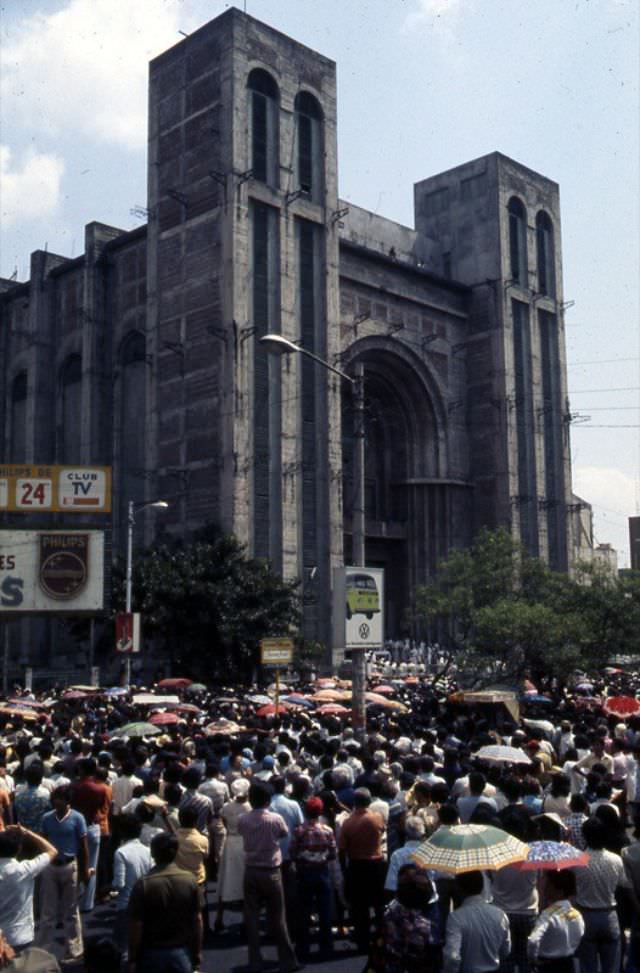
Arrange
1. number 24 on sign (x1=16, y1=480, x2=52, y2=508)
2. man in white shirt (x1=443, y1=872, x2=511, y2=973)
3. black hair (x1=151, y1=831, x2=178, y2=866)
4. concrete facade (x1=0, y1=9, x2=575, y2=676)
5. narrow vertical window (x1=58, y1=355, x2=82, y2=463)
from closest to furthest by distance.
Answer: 1. man in white shirt (x1=443, y1=872, x2=511, y2=973)
2. black hair (x1=151, y1=831, x2=178, y2=866)
3. number 24 on sign (x1=16, y1=480, x2=52, y2=508)
4. concrete facade (x1=0, y1=9, x2=575, y2=676)
5. narrow vertical window (x1=58, y1=355, x2=82, y2=463)

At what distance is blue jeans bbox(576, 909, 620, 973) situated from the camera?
25.0 ft

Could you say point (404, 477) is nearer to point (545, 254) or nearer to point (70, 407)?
point (545, 254)

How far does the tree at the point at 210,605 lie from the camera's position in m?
40.3

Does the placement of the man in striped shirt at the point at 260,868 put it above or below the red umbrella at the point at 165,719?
below

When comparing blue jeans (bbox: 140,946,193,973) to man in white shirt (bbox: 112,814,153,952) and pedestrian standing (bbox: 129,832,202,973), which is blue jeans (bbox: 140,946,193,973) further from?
man in white shirt (bbox: 112,814,153,952)

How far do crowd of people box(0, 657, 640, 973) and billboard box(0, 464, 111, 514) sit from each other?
30.5ft

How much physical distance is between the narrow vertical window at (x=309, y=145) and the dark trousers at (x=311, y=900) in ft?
144

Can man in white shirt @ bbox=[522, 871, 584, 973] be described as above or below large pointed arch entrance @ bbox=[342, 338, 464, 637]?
below

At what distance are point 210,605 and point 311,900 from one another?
1211 inches

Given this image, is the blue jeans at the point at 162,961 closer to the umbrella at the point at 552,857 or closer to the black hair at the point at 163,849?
the black hair at the point at 163,849

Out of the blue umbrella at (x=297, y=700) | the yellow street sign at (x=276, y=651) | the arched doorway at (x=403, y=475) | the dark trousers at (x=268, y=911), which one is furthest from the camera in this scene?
the arched doorway at (x=403, y=475)

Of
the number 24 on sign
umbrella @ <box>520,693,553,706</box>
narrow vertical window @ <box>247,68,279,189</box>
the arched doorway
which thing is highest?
narrow vertical window @ <box>247,68,279,189</box>

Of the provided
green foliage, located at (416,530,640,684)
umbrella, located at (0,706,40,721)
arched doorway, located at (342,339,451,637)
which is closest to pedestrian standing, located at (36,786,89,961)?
umbrella, located at (0,706,40,721)

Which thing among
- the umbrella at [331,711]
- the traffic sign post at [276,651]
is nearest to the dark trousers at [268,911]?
the traffic sign post at [276,651]
